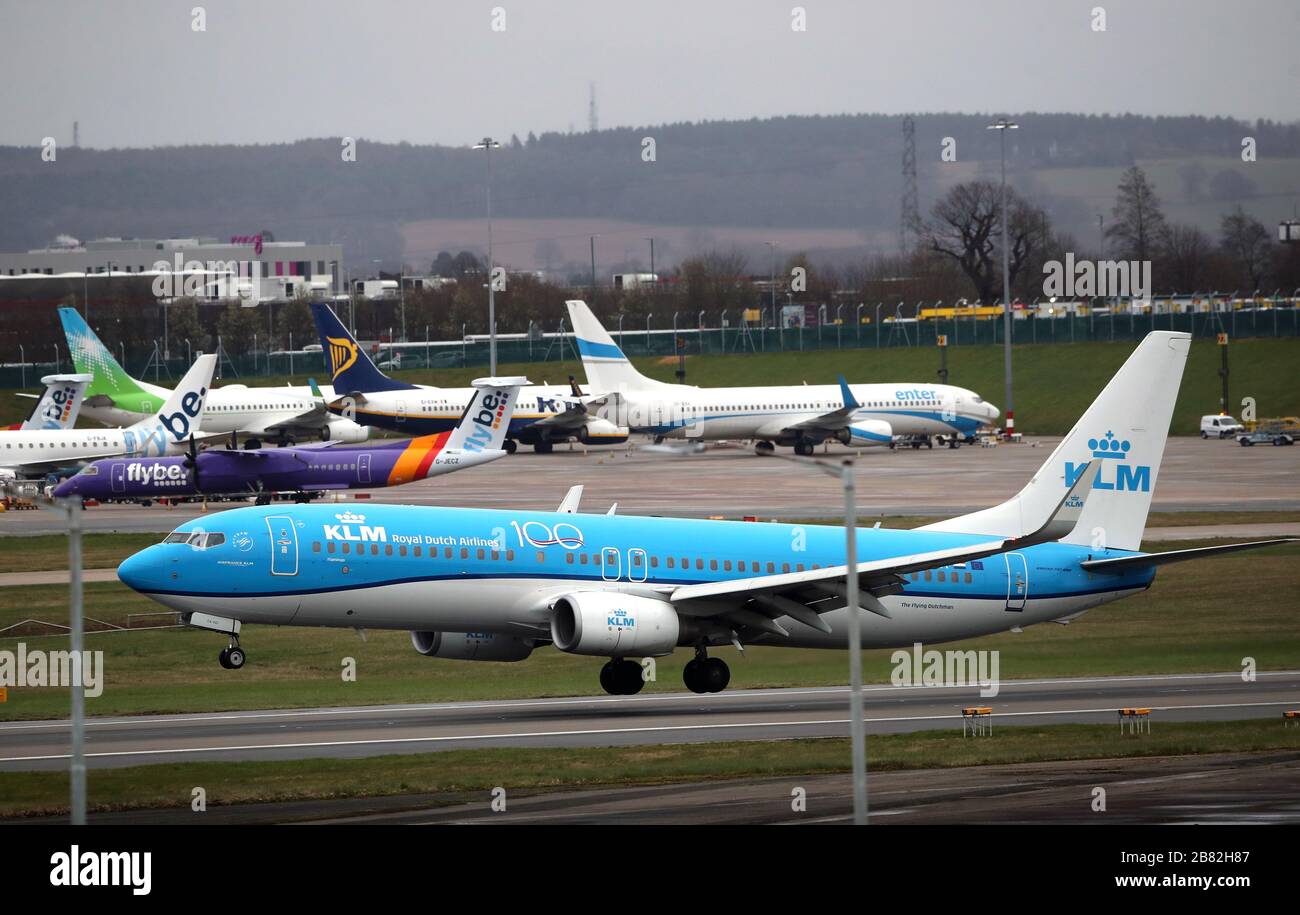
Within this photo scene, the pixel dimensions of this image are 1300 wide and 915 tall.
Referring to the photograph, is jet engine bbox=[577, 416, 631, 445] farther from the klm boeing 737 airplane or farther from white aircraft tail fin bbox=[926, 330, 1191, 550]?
the klm boeing 737 airplane

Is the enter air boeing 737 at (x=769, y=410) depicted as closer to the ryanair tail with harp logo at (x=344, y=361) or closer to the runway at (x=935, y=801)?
the ryanair tail with harp logo at (x=344, y=361)

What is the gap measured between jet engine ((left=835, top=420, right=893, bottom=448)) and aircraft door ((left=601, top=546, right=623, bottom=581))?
90.3 m

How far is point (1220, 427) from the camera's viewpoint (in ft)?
461

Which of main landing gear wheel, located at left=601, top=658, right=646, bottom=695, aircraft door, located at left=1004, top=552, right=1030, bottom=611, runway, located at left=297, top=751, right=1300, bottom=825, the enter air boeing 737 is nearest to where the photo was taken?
runway, located at left=297, top=751, right=1300, bottom=825

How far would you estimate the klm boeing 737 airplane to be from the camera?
143 ft

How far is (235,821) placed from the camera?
1219 inches

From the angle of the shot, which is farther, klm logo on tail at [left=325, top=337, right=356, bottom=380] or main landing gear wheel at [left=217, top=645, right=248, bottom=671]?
klm logo on tail at [left=325, top=337, right=356, bottom=380]

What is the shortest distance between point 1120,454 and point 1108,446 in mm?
438

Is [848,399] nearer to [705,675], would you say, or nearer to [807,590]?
[705,675]

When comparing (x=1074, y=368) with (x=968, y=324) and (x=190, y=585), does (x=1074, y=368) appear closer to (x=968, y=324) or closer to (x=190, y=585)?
(x=968, y=324)

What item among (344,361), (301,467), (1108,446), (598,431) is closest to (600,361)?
(598,431)

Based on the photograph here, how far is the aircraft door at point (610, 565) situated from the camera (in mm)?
46062

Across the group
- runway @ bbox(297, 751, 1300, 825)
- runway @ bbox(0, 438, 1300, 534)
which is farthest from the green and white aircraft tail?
runway @ bbox(297, 751, 1300, 825)

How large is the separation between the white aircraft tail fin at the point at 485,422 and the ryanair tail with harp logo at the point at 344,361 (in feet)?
135
